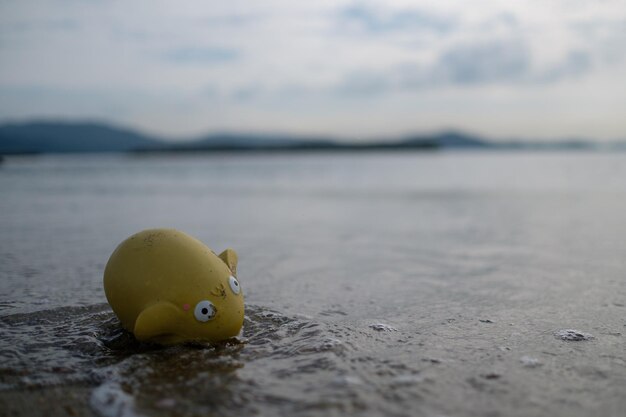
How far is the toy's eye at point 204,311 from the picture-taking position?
4.37m

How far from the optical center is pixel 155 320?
167 inches

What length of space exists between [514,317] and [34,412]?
414cm

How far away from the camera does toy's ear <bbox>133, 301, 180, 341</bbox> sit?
422 cm

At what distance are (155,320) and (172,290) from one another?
0.25 m

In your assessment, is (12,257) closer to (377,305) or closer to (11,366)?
(11,366)

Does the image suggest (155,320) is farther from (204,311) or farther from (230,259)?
(230,259)

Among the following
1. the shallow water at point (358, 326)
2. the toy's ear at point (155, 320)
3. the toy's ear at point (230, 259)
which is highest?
the toy's ear at point (230, 259)

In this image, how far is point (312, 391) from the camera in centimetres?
376

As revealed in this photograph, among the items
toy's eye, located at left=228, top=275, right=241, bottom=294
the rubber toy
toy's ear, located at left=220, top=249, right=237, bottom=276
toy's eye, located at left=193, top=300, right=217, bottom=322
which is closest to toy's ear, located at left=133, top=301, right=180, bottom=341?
the rubber toy

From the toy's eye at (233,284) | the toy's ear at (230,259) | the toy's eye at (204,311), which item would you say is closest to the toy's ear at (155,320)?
the toy's eye at (204,311)

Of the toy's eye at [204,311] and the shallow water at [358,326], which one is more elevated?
the toy's eye at [204,311]

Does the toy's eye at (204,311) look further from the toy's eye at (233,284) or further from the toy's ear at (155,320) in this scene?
the toy's eye at (233,284)

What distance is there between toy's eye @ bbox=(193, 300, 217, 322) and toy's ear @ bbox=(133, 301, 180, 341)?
148mm

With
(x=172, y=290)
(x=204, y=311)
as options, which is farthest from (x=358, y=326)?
(x=172, y=290)
